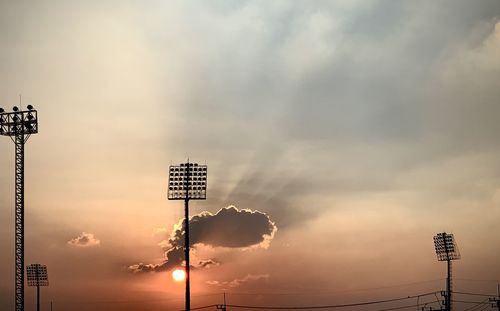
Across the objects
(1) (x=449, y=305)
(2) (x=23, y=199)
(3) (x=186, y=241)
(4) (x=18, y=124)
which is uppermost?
(4) (x=18, y=124)

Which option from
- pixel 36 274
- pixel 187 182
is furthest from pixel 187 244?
pixel 36 274

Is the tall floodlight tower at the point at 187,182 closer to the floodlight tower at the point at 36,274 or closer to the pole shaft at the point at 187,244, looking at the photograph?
the pole shaft at the point at 187,244

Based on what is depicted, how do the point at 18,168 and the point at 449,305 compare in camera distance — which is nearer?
the point at 18,168

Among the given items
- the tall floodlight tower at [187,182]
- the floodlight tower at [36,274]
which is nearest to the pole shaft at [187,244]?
the tall floodlight tower at [187,182]

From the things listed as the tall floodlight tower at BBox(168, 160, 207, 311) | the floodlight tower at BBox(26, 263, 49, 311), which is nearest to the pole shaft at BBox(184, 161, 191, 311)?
the tall floodlight tower at BBox(168, 160, 207, 311)

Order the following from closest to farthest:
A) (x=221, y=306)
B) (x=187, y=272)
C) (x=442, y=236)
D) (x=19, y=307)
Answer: (x=187, y=272), (x=19, y=307), (x=221, y=306), (x=442, y=236)

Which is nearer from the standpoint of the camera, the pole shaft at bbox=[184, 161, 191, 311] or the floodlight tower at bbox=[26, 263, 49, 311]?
the pole shaft at bbox=[184, 161, 191, 311]

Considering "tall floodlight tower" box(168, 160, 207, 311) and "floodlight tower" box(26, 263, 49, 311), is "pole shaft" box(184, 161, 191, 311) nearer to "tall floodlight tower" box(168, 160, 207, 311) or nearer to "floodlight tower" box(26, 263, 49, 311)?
"tall floodlight tower" box(168, 160, 207, 311)

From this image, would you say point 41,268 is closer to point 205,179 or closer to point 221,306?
point 221,306

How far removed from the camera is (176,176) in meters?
78.3

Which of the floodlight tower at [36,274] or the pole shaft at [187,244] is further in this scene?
the floodlight tower at [36,274]

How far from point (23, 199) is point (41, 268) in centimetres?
5287

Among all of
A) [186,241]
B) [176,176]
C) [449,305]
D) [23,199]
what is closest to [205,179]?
[176,176]

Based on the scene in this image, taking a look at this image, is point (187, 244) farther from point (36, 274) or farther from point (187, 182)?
point (36, 274)
